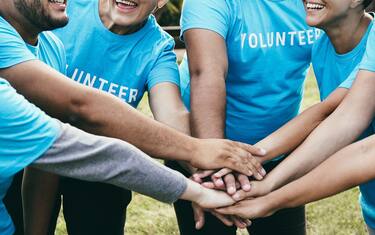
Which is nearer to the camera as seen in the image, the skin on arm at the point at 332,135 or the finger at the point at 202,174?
the skin on arm at the point at 332,135

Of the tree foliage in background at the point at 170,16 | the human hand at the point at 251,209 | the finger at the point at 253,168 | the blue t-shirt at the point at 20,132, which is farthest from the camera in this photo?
the tree foliage in background at the point at 170,16

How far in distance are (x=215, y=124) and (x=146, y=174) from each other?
68 centimetres

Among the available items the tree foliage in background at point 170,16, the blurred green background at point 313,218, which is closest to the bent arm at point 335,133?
the blurred green background at point 313,218

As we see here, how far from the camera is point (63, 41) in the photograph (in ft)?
10.8

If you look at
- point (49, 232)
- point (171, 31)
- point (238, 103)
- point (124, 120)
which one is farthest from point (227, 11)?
point (171, 31)

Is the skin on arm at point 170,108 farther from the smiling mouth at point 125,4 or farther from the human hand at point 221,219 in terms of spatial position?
the smiling mouth at point 125,4

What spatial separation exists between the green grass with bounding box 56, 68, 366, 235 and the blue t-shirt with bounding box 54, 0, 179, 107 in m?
1.72

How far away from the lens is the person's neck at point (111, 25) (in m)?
3.31

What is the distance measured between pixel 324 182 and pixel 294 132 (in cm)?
43

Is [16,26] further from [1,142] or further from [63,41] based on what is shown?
[1,142]

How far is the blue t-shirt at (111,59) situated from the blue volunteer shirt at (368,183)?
0.81 metres

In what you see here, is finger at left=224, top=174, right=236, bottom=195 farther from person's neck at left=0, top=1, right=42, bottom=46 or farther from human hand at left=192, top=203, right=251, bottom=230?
person's neck at left=0, top=1, right=42, bottom=46

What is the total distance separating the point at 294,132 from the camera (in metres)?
3.15

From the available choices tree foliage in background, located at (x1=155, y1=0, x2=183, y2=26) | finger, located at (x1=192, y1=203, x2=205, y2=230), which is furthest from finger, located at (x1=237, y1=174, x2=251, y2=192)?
tree foliage in background, located at (x1=155, y1=0, x2=183, y2=26)
